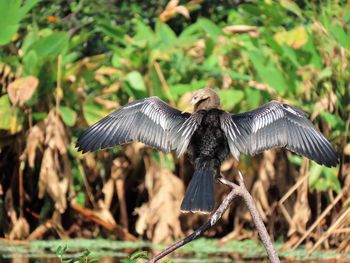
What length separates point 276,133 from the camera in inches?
228

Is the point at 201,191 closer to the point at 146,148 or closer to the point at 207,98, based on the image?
the point at 207,98

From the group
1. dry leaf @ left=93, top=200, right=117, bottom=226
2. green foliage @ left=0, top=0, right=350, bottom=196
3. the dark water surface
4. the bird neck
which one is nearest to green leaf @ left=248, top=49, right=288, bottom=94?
green foliage @ left=0, top=0, right=350, bottom=196

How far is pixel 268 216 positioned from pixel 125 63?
1.75m

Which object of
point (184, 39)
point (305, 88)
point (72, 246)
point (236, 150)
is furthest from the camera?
point (184, 39)

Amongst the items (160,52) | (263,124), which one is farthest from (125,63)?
(263,124)

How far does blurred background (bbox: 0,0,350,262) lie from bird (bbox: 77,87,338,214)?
2101 millimetres

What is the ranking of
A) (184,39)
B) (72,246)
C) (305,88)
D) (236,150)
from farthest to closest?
(184,39), (305,88), (72,246), (236,150)

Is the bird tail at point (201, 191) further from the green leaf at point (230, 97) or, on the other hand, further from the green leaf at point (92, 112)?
the green leaf at point (92, 112)

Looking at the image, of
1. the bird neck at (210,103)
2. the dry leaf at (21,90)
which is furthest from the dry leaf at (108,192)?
the bird neck at (210,103)

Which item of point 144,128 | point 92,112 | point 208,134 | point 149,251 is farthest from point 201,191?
point 92,112

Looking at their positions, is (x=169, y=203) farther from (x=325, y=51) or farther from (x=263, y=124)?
(x=263, y=124)

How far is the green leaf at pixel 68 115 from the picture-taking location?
8.29 metres

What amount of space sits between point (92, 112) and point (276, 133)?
9.56 ft

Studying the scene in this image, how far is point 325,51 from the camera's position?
8812 mm
